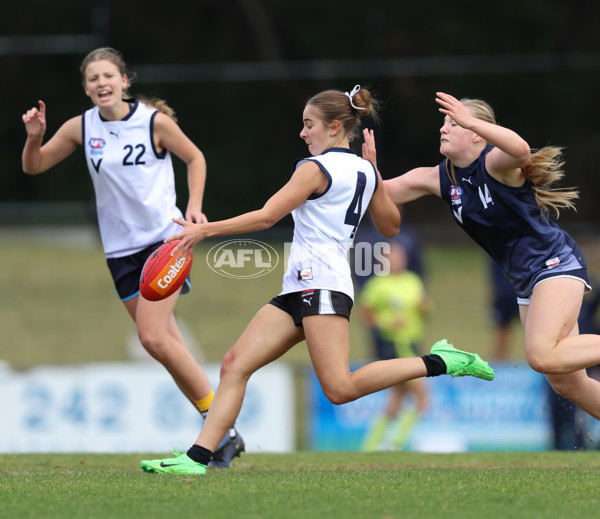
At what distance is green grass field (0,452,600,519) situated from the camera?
3.97 meters

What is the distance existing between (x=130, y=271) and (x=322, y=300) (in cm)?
156

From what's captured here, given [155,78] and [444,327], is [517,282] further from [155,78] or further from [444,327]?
[155,78]

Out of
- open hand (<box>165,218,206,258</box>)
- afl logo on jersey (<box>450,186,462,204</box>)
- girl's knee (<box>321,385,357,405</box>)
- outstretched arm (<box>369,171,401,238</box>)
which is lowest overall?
girl's knee (<box>321,385,357,405</box>)

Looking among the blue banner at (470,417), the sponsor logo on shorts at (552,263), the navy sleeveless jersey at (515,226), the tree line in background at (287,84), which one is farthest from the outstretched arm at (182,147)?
the tree line in background at (287,84)

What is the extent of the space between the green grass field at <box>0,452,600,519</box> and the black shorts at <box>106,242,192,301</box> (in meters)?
1.04

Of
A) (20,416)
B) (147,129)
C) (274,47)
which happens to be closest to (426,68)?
(274,47)

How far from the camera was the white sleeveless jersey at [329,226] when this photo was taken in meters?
4.92

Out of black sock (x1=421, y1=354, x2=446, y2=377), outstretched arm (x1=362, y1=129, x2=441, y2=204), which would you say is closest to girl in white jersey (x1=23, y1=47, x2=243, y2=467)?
outstretched arm (x1=362, y1=129, x2=441, y2=204)

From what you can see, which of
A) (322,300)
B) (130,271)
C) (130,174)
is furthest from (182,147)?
(322,300)

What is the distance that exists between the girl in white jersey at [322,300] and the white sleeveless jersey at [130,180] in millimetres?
1217

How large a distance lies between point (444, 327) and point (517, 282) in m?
9.89

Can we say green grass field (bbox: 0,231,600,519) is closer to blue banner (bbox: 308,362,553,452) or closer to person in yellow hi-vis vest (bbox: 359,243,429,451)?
blue banner (bbox: 308,362,553,452)

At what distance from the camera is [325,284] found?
16.1 ft

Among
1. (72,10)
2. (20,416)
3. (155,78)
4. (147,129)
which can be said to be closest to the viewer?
(147,129)
